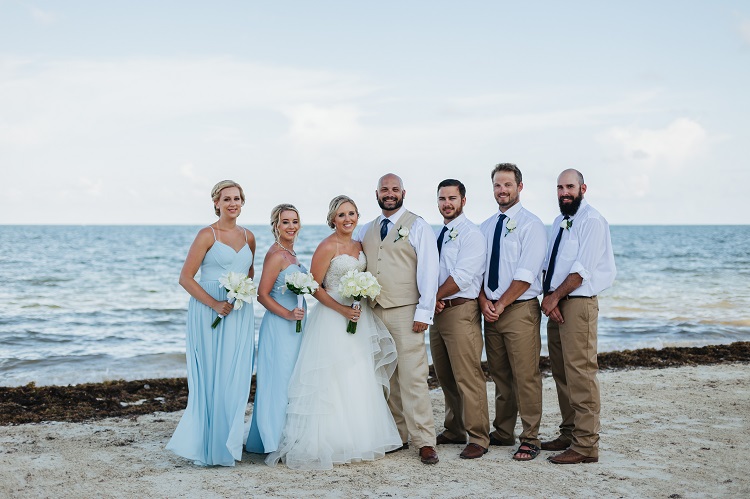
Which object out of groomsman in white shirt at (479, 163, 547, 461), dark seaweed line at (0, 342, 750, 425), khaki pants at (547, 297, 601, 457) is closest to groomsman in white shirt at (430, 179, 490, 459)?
groomsman in white shirt at (479, 163, 547, 461)

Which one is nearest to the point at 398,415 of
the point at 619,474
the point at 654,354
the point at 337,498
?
the point at 337,498

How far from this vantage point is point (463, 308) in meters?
6.04

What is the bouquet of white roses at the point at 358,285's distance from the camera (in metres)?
5.68

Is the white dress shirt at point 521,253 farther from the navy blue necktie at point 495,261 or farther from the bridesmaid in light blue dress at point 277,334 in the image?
the bridesmaid in light blue dress at point 277,334

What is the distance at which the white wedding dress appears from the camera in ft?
19.0

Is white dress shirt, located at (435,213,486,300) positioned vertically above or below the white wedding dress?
above

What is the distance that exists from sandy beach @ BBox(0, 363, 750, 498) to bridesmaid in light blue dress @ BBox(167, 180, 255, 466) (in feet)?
0.76

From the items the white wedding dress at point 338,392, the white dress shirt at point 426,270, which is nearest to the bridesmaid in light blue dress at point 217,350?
Answer: the white wedding dress at point 338,392

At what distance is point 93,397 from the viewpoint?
8.41 m

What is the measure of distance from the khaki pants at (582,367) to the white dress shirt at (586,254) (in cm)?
14

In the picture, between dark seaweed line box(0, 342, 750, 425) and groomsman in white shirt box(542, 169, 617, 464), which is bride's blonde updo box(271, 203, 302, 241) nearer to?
groomsman in white shirt box(542, 169, 617, 464)

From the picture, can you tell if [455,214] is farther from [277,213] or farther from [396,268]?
[277,213]

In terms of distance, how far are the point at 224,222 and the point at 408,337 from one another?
5.86 feet

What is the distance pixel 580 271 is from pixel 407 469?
6.69 ft
